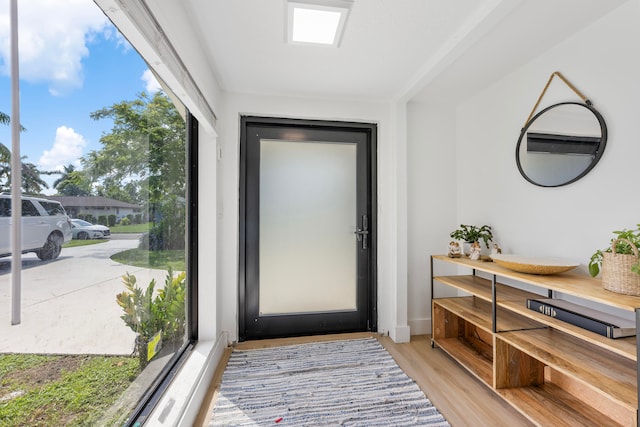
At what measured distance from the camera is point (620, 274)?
127cm

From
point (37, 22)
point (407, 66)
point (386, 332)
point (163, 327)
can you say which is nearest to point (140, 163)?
point (37, 22)

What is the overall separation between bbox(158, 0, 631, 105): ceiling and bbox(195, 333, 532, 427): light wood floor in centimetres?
219

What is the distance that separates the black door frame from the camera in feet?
8.45

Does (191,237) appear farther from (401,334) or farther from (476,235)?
(476,235)

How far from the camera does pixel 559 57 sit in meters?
1.86

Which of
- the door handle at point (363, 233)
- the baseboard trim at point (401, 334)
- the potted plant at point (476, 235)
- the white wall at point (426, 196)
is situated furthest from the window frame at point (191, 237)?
the potted plant at point (476, 235)

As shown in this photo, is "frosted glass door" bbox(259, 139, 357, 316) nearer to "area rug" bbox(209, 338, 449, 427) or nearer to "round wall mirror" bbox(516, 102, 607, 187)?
"area rug" bbox(209, 338, 449, 427)

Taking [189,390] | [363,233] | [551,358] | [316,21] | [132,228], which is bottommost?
[189,390]

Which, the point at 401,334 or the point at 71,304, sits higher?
the point at 71,304

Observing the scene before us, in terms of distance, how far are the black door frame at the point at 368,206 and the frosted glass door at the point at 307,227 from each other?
0.15 m

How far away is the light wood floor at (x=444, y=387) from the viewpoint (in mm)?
1620

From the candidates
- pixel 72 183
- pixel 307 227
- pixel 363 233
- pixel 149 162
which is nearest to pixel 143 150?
pixel 149 162

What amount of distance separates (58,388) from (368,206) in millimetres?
2383

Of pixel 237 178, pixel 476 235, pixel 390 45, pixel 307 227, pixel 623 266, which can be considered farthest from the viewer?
pixel 307 227
